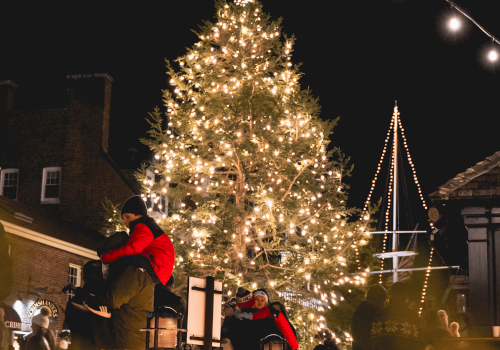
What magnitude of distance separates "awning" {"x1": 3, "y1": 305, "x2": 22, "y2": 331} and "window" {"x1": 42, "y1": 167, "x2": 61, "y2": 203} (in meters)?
10.9

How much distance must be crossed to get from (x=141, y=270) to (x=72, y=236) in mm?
16858

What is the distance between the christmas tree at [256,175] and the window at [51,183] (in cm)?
1232

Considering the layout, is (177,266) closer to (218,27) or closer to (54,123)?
(218,27)

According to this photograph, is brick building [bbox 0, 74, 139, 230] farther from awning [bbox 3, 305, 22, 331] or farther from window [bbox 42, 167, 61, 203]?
awning [bbox 3, 305, 22, 331]

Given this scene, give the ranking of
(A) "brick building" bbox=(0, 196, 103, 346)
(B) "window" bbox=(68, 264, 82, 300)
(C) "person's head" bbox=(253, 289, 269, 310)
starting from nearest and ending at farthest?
(C) "person's head" bbox=(253, 289, 269, 310) < (A) "brick building" bbox=(0, 196, 103, 346) < (B) "window" bbox=(68, 264, 82, 300)

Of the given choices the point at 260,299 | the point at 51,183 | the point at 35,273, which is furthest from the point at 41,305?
the point at 260,299

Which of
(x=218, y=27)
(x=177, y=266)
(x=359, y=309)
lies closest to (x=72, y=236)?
(x=177, y=266)

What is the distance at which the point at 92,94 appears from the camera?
26.8 metres

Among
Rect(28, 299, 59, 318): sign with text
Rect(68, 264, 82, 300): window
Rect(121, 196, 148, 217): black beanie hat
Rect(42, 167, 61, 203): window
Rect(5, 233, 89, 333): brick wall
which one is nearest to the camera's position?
Rect(121, 196, 148, 217): black beanie hat

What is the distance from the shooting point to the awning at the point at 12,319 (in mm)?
15498

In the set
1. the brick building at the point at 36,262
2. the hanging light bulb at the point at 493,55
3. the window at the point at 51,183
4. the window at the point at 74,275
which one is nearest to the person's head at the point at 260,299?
the hanging light bulb at the point at 493,55

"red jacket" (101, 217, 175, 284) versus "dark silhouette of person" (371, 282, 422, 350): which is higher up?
"red jacket" (101, 217, 175, 284)

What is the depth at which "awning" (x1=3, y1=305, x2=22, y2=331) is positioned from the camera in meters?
15.5

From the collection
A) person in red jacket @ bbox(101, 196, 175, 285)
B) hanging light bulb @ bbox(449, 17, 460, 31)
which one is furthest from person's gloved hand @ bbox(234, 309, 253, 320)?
hanging light bulb @ bbox(449, 17, 460, 31)
